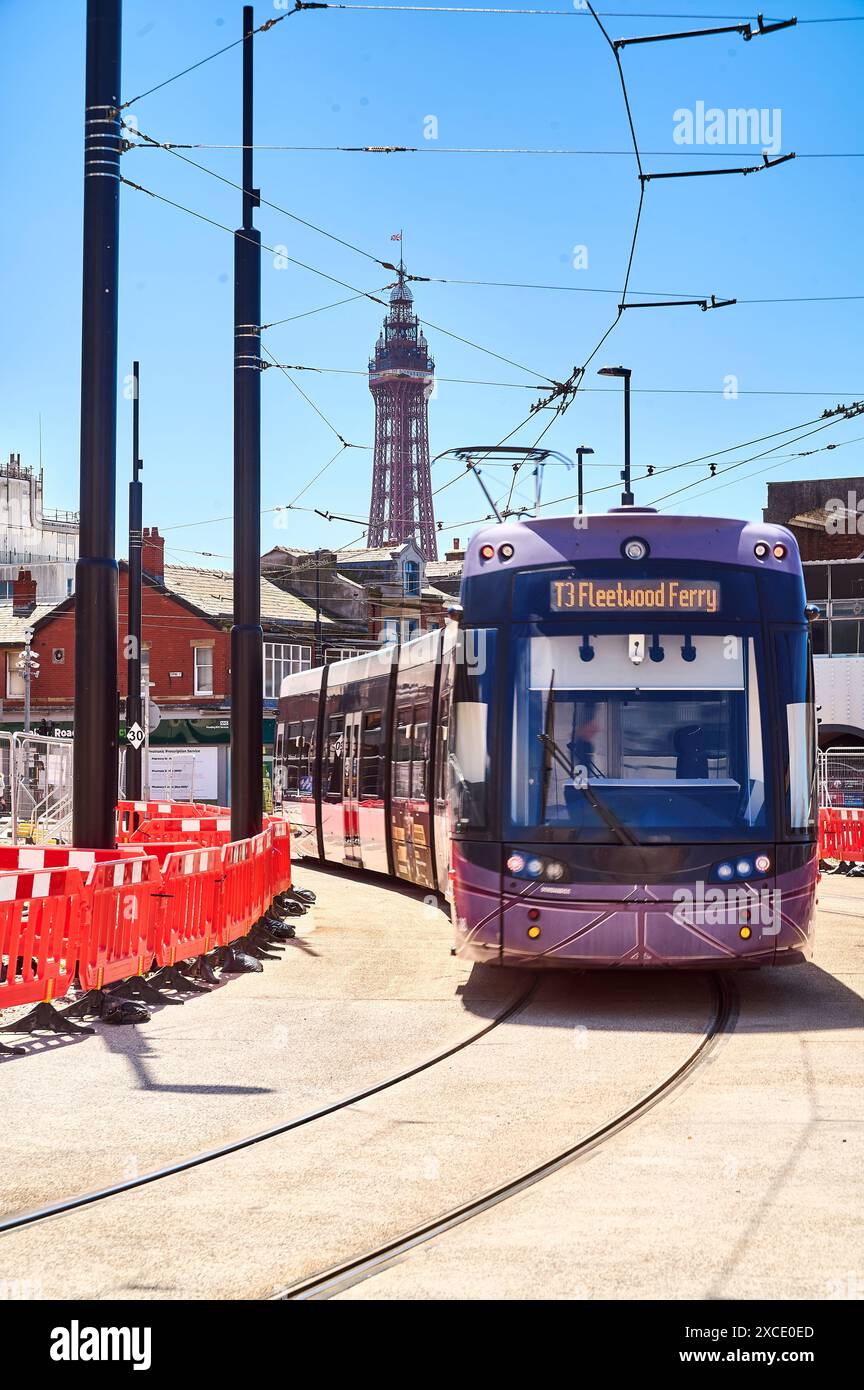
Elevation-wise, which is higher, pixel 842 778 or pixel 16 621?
pixel 16 621

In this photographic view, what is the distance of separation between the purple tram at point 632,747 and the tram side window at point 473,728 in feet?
0.05

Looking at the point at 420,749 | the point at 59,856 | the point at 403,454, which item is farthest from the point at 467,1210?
the point at 403,454

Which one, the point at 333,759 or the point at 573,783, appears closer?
the point at 573,783

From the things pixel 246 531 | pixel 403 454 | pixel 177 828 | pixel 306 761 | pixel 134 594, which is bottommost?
pixel 177 828

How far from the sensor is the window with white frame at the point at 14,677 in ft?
230

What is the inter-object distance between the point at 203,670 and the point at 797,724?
58966mm

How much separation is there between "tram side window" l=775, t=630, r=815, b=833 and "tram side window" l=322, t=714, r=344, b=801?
1430 centimetres

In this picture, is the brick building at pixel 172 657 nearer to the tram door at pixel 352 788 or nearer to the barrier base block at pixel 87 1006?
the tram door at pixel 352 788

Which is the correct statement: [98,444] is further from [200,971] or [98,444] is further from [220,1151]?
[220,1151]

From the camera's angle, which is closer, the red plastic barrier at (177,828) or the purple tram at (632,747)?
the purple tram at (632,747)

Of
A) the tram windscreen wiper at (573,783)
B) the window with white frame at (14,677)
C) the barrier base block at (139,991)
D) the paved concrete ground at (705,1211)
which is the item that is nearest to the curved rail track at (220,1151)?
the paved concrete ground at (705,1211)

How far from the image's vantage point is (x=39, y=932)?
11.4 metres

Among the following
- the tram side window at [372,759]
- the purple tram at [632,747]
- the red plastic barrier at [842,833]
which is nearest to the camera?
the purple tram at [632,747]

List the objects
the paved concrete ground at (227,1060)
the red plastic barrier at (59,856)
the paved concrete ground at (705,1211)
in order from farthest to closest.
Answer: the red plastic barrier at (59,856), the paved concrete ground at (227,1060), the paved concrete ground at (705,1211)
